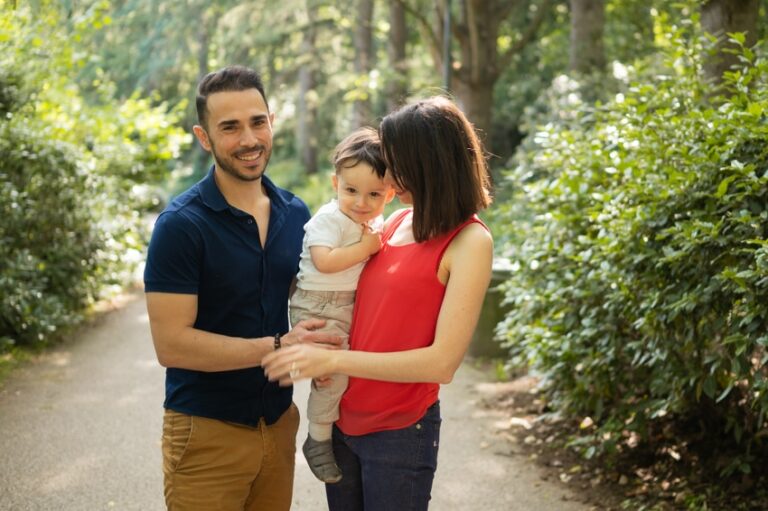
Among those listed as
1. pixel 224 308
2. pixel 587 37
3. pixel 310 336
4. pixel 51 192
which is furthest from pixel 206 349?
pixel 587 37

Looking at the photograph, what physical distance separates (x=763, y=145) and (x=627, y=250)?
0.92 metres

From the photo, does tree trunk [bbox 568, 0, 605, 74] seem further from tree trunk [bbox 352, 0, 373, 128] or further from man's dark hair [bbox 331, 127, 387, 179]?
man's dark hair [bbox 331, 127, 387, 179]

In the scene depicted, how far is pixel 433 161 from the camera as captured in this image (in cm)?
259

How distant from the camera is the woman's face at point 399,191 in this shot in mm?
2721

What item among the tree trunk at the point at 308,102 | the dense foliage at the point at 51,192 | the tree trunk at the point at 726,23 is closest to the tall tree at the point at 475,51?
the dense foliage at the point at 51,192

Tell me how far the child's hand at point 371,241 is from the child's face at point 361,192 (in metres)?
0.09

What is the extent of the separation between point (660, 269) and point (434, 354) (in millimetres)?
2306

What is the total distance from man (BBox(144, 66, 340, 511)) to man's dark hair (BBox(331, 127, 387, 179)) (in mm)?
296

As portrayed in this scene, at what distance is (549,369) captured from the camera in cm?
566

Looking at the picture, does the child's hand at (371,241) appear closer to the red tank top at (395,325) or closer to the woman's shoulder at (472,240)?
the red tank top at (395,325)

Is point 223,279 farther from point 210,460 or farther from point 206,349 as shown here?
point 210,460

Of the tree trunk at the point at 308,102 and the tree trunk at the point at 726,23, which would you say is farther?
the tree trunk at the point at 308,102

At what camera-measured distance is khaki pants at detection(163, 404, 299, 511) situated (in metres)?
2.90

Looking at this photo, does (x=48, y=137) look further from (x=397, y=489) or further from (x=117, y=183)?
(x=397, y=489)
